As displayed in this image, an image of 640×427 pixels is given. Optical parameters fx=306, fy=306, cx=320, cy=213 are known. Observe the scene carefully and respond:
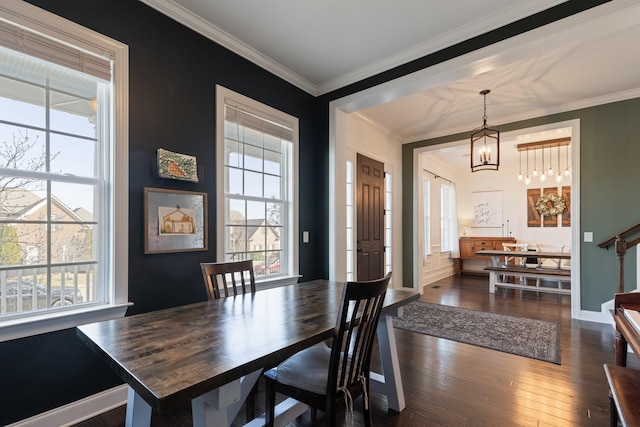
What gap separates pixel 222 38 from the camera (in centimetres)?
273

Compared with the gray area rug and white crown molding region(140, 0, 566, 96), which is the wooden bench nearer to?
the gray area rug

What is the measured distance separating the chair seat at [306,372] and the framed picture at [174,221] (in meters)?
1.31

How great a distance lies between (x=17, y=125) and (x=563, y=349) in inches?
186

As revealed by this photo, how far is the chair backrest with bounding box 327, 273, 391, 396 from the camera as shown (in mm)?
1313

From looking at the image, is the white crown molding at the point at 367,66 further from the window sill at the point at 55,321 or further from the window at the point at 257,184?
the window sill at the point at 55,321

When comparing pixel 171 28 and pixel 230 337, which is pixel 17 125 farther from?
pixel 230 337

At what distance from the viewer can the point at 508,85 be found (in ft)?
11.8

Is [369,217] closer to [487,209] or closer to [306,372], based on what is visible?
[306,372]

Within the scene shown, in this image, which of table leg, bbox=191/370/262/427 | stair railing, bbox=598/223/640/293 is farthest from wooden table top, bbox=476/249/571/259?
table leg, bbox=191/370/262/427

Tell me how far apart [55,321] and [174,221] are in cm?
92

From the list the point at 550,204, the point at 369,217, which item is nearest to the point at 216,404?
the point at 369,217

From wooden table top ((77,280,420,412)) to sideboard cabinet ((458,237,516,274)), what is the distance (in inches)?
258

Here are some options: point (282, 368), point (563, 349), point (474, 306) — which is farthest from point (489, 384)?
point (474, 306)

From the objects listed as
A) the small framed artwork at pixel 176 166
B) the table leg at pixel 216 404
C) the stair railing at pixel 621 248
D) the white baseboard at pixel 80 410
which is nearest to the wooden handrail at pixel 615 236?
the stair railing at pixel 621 248
